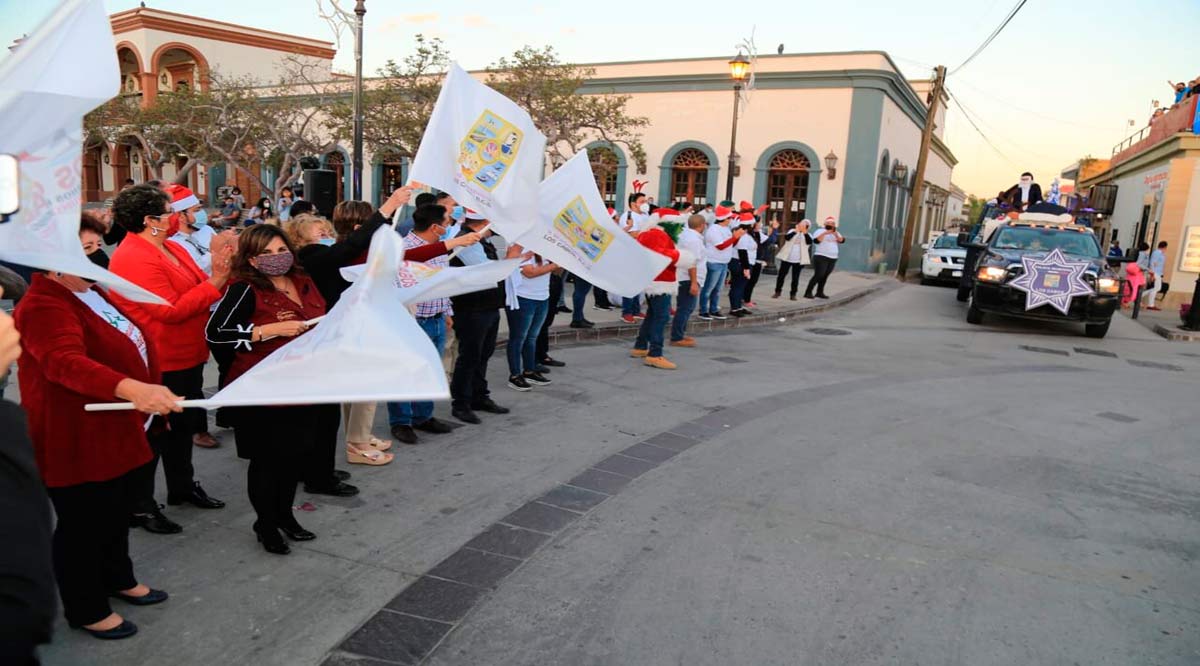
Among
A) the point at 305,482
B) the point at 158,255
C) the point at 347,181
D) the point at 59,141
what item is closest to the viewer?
the point at 59,141

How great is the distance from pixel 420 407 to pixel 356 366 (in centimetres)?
351

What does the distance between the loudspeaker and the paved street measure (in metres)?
6.48

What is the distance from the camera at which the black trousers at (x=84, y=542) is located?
294 centimetres

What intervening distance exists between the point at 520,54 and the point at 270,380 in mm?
20399

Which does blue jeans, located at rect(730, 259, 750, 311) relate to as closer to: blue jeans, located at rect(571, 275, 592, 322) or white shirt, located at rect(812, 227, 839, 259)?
white shirt, located at rect(812, 227, 839, 259)

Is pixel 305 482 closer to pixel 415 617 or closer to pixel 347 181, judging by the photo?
pixel 415 617

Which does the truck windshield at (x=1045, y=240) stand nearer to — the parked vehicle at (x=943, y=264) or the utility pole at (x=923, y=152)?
the parked vehicle at (x=943, y=264)

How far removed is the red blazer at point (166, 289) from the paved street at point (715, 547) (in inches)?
39.4

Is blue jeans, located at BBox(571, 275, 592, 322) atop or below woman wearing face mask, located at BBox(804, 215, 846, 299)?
below

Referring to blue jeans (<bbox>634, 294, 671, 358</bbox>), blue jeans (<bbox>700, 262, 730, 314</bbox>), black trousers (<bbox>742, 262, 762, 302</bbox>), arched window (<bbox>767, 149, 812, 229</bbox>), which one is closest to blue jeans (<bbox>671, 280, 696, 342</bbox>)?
blue jeans (<bbox>634, 294, 671, 358</bbox>)

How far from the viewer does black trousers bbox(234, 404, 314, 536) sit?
3.68 meters

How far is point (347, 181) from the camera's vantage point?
111 ft

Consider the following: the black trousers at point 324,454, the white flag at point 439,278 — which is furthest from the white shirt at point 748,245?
the black trousers at point 324,454

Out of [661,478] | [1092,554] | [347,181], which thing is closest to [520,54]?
[347,181]
